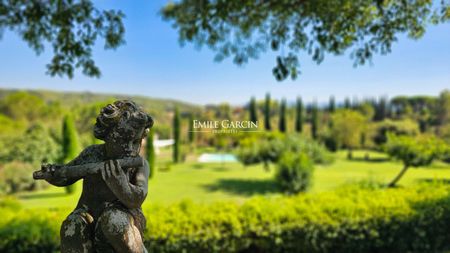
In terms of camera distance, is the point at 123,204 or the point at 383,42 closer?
A: the point at 123,204

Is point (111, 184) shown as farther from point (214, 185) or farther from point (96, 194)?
point (214, 185)

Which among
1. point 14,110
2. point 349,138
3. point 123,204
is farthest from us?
point 14,110

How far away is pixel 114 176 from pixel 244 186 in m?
15.1

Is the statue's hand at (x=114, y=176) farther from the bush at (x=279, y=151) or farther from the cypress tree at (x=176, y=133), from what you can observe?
the cypress tree at (x=176, y=133)

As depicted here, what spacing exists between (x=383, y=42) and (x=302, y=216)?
12.4ft

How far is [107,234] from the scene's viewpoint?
167cm

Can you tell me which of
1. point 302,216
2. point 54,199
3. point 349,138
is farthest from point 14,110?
point 302,216

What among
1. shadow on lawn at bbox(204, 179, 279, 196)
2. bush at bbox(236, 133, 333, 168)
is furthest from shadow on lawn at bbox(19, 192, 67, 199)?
bush at bbox(236, 133, 333, 168)

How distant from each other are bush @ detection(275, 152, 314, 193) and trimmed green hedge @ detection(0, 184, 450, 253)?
23.2 ft

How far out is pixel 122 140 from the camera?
1.83 meters

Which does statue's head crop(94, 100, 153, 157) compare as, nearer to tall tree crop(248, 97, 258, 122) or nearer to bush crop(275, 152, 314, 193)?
bush crop(275, 152, 314, 193)

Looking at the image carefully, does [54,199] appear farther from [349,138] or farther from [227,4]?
[349,138]

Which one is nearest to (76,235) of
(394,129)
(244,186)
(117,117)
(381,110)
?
(117,117)

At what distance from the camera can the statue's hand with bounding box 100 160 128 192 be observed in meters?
1.70
